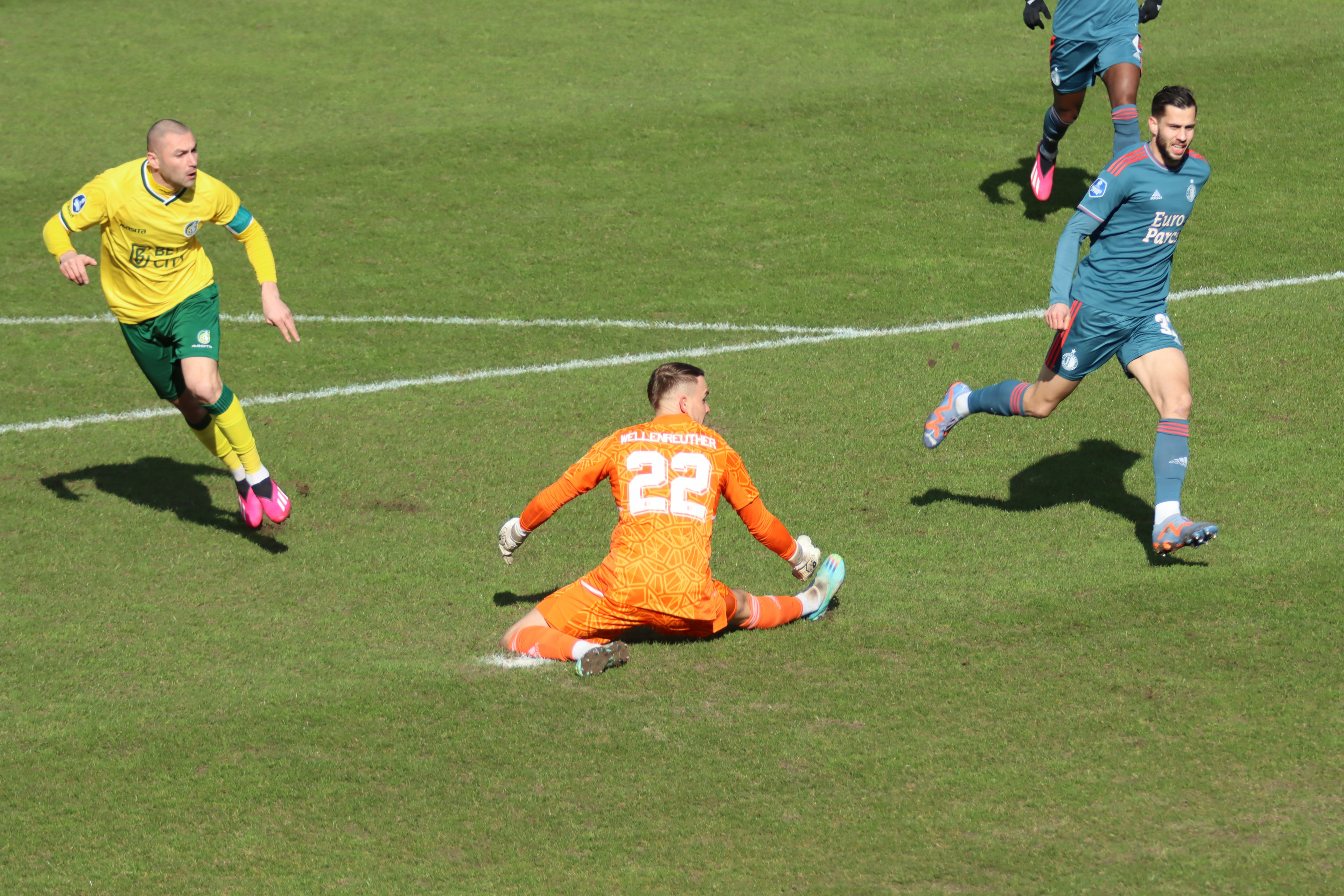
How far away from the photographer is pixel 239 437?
331 inches

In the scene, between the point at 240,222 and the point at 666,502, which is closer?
the point at 666,502

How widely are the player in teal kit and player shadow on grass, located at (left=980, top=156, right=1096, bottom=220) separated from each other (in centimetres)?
89

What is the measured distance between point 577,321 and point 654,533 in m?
5.95

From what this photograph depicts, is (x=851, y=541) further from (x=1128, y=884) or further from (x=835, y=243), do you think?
(x=835, y=243)

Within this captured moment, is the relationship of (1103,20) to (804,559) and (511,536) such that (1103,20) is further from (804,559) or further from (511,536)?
(511,536)

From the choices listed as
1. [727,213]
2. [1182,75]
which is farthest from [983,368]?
[1182,75]

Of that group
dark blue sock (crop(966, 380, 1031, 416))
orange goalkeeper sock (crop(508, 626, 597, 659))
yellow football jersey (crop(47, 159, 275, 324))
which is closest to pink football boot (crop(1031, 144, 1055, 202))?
dark blue sock (crop(966, 380, 1031, 416))

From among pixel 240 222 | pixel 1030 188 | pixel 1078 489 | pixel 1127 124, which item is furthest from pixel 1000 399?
pixel 1030 188

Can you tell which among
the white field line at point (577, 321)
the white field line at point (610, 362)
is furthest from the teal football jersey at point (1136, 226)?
the white field line at point (577, 321)

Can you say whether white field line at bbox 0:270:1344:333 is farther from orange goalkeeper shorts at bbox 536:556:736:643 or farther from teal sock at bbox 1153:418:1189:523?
orange goalkeeper shorts at bbox 536:556:736:643

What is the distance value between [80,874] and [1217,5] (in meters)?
20.0

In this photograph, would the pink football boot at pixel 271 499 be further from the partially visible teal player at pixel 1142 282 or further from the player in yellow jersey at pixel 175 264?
the partially visible teal player at pixel 1142 282

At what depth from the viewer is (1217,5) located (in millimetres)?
20391

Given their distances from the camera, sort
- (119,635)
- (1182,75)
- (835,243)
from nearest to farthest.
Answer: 1. (119,635)
2. (835,243)
3. (1182,75)
